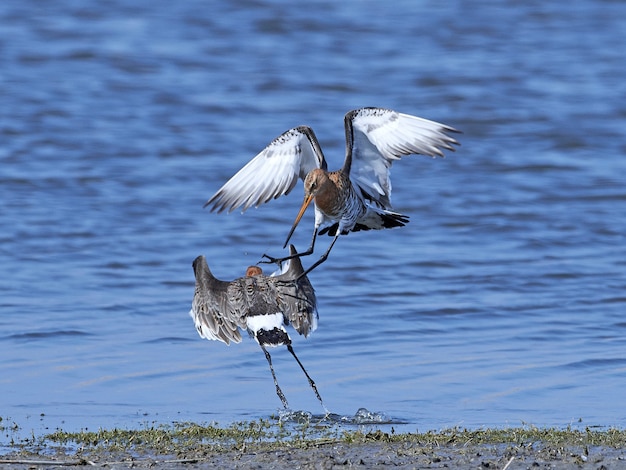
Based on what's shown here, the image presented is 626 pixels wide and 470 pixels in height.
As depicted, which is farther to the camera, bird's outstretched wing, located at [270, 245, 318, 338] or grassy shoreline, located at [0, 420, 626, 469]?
bird's outstretched wing, located at [270, 245, 318, 338]

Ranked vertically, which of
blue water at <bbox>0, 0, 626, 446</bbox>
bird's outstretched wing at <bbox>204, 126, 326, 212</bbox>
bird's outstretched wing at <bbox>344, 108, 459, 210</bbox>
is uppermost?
bird's outstretched wing at <bbox>344, 108, 459, 210</bbox>

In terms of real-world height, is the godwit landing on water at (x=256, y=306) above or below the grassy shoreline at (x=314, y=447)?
above

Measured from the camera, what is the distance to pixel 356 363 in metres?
7.91

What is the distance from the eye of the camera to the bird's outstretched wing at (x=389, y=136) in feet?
24.8

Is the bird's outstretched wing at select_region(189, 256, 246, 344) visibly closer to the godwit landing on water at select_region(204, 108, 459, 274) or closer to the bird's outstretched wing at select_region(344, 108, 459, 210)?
the godwit landing on water at select_region(204, 108, 459, 274)

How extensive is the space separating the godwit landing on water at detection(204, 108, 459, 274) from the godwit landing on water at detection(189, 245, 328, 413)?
19cm

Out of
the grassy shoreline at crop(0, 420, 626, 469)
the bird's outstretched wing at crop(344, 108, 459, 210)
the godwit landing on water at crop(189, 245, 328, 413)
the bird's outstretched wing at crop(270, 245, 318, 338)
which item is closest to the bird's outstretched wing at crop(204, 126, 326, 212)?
the bird's outstretched wing at crop(344, 108, 459, 210)

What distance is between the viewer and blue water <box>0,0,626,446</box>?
7.43 m

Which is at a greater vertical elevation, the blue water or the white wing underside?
the white wing underside

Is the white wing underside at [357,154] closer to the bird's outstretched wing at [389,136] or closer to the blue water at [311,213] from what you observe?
the bird's outstretched wing at [389,136]

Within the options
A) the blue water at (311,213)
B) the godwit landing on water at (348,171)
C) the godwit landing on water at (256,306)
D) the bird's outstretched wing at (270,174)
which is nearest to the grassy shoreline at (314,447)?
the blue water at (311,213)

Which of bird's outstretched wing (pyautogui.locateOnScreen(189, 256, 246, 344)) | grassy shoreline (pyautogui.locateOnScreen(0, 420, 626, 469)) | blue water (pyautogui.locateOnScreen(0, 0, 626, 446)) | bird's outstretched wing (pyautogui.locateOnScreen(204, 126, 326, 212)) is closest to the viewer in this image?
grassy shoreline (pyautogui.locateOnScreen(0, 420, 626, 469))

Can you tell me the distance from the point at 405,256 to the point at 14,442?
5.56 meters

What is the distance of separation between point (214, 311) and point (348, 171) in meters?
1.22
